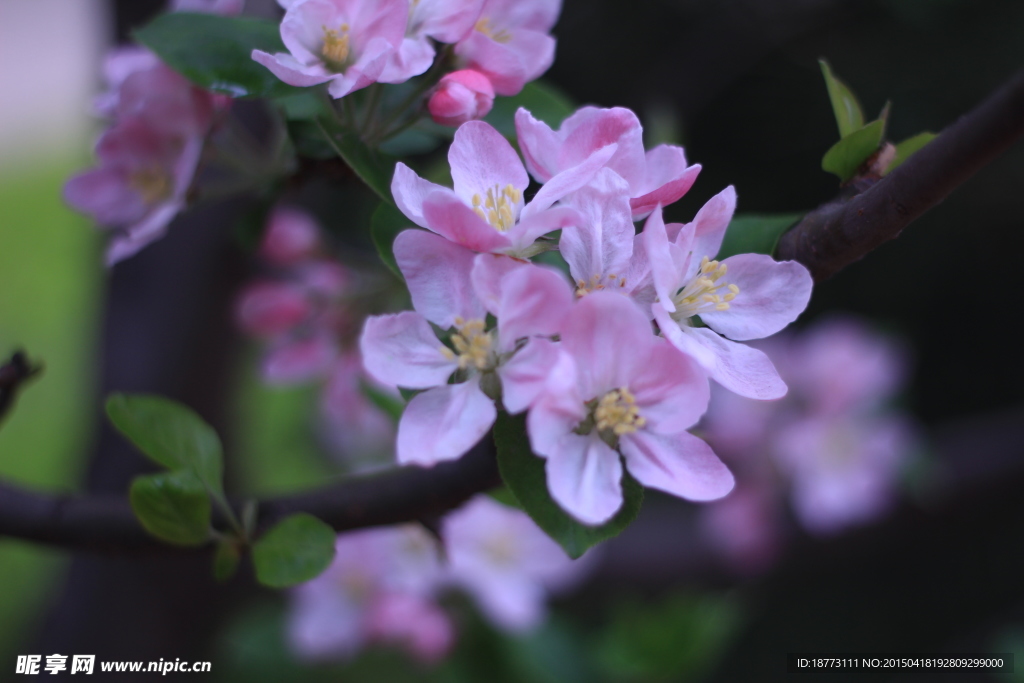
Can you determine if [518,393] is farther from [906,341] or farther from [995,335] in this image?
[995,335]

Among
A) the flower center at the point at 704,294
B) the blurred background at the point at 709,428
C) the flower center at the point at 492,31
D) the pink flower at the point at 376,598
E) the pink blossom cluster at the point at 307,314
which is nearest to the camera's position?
the flower center at the point at 704,294

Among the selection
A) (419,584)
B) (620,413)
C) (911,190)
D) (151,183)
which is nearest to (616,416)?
(620,413)

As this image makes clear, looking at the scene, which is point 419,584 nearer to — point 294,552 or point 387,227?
point 294,552

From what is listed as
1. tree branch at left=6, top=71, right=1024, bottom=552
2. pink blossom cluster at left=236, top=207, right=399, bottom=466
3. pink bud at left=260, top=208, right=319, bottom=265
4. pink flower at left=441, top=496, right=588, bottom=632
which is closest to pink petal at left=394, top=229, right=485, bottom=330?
tree branch at left=6, top=71, right=1024, bottom=552

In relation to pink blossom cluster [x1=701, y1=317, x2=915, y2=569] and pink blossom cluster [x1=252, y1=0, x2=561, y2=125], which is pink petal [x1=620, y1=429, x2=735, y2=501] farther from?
pink blossom cluster [x1=701, y1=317, x2=915, y2=569]

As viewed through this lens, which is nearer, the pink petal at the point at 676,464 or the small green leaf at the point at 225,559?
the pink petal at the point at 676,464

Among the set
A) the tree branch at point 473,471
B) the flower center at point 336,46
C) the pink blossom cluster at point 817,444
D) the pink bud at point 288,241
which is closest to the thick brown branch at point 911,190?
the tree branch at point 473,471

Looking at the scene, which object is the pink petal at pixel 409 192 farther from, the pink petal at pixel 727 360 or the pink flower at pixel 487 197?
the pink petal at pixel 727 360
